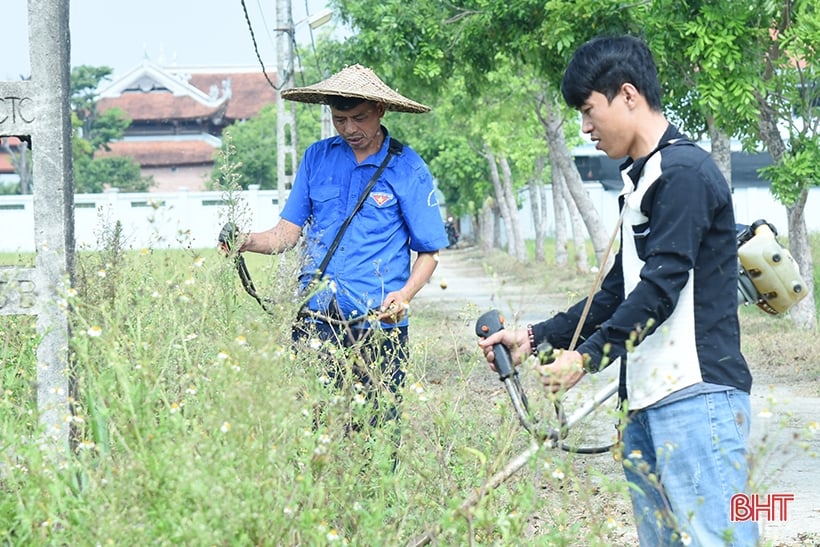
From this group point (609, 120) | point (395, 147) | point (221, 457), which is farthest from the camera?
point (395, 147)

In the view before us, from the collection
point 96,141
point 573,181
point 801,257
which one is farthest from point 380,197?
point 96,141

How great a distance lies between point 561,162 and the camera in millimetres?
23750

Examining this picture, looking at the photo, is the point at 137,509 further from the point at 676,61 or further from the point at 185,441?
the point at 676,61

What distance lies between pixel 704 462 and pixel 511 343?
0.66 meters

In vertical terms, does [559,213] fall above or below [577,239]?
above

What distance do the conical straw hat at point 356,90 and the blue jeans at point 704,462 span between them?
2595 millimetres

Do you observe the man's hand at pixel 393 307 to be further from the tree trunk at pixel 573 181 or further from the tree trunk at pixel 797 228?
the tree trunk at pixel 573 181

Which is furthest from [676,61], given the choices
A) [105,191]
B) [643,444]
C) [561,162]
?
[105,191]

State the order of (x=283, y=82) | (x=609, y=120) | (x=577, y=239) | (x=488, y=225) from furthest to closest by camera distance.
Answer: (x=488, y=225) → (x=577, y=239) → (x=283, y=82) → (x=609, y=120)

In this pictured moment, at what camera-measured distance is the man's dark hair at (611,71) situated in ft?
12.3

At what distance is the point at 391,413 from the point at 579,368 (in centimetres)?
204

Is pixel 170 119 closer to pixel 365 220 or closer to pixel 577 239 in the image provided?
pixel 577 239

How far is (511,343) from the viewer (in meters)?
4.05

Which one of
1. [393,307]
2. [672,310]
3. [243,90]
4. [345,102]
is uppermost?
[243,90]
